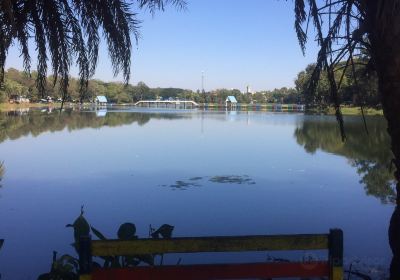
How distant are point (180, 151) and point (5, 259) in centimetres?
1606

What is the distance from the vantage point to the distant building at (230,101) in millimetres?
138238

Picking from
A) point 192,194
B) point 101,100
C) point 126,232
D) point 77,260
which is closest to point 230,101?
point 101,100

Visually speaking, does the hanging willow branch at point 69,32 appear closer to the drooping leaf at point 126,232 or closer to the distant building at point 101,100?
the drooping leaf at point 126,232

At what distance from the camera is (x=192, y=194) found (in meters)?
13.1

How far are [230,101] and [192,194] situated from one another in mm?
130288

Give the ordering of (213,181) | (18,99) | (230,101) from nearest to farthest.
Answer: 1. (213,181)
2. (18,99)
3. (230,101)

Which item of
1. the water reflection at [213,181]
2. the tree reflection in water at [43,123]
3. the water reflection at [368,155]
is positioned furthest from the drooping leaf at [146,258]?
the tree reflection in water at [43,123]

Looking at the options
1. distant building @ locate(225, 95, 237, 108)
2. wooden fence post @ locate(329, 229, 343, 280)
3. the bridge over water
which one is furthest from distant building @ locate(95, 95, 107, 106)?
wooden fence post @ locate(329, 229, 343, 280)

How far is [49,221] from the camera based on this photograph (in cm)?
1009

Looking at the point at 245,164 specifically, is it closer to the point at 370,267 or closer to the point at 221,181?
the point at 221,181

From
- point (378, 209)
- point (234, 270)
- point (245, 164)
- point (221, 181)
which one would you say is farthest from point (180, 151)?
point (234, 270)

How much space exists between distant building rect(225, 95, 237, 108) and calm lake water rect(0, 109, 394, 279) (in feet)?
371

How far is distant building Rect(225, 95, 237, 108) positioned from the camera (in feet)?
454

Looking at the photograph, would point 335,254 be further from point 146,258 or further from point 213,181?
point 213,181
